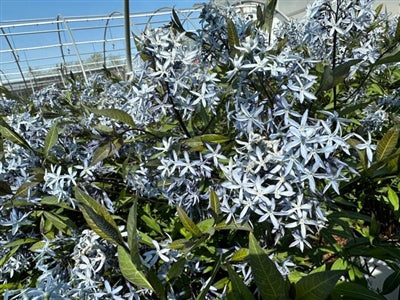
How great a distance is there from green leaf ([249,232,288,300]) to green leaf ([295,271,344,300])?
3 centimetres

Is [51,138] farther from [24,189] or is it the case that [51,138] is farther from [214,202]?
[214,202]

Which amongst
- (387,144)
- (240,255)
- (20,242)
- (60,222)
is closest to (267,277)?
(240,255)

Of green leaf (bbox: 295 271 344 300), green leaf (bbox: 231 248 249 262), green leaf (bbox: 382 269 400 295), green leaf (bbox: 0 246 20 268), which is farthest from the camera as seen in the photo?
green leaf (bbox: 0 246 20 268)

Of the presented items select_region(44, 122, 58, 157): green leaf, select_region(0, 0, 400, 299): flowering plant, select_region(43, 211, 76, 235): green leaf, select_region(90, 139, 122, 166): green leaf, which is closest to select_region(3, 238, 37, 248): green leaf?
select_region(0, 0, 400, 299): flowering plant

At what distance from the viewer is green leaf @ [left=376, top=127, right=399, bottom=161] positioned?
88cm

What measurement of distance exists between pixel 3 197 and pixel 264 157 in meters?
0.82

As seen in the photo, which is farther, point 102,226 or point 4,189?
point 4,189

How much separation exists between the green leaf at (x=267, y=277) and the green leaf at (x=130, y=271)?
0.58 feet

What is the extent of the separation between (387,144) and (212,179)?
1.34 feet

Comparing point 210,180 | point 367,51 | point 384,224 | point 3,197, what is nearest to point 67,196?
point 3,197

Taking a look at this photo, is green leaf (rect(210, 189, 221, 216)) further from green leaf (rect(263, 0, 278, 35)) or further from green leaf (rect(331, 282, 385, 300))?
green leaf (rect(263, 0, 278, 35))

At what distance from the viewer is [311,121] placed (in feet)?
2.86

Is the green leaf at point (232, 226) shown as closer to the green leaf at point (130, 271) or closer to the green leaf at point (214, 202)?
the green leaf at point (214, 202)

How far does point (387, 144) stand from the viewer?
0.89 m
